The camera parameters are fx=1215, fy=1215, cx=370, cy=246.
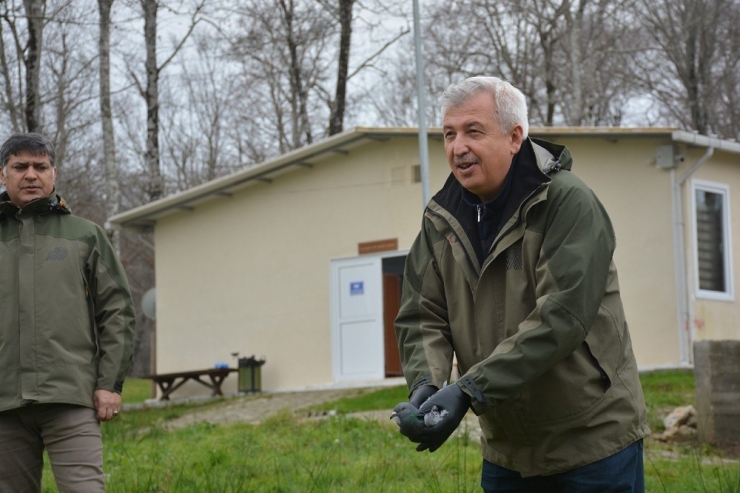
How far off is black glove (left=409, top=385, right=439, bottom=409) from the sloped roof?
15431 mm

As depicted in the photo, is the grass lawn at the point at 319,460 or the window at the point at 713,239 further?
the window at the point at 713,239

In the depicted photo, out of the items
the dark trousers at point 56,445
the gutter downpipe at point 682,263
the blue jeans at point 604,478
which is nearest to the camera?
the blue jeans at point 604,478

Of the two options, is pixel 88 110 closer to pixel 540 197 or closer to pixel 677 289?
pixel 677 289

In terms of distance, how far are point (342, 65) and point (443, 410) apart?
86.2 feet

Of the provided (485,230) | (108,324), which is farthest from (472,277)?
(108,324)

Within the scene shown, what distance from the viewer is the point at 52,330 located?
16.5ft

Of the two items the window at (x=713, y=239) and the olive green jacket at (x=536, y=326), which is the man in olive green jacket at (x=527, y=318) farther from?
the window at (x=713, y=239)

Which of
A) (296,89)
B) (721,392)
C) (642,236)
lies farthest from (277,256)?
(721,392)

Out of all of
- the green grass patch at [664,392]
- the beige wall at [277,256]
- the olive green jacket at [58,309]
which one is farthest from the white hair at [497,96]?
the beige wall at [277,256]

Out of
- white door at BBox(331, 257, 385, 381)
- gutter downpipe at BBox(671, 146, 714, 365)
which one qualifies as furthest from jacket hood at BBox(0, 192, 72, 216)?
white door at BBox(331, 257, 385, 381)

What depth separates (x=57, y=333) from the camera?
16.5ft

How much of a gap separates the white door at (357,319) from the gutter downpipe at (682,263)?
5.13 m

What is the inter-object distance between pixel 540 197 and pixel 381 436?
281 inches

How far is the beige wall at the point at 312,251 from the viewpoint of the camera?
63.1 feet
